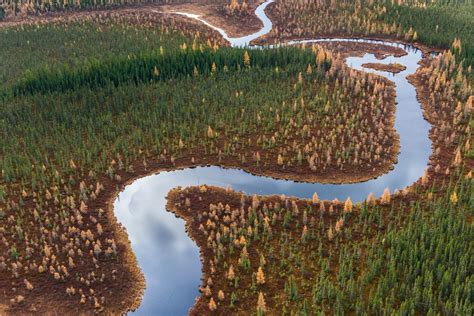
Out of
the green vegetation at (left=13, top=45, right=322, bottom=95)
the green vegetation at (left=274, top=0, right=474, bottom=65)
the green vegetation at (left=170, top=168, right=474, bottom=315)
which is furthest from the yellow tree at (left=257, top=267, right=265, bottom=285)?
the green vegetation at (left=274, top=0, right=474, bottom=65)

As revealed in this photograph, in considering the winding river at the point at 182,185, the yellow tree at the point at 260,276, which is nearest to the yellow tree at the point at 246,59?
the winding river at the point at 182,185

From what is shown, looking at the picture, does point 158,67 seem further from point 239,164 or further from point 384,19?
point 384,19

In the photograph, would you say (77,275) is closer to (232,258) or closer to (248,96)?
(232,258)

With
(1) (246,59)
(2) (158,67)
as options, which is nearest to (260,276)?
(2) (158,67)

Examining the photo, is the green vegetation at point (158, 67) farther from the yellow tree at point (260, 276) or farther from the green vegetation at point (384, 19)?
the yellow tree at point (260, 276)

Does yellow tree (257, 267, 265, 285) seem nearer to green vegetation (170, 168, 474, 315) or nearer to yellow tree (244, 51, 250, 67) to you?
→ green vegetation (170, 168, 474, 315)

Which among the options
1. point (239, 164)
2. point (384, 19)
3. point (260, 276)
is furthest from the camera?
point (384, 19)

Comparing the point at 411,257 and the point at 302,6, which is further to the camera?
the point at 302,6

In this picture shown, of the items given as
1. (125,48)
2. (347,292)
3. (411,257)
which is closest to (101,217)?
(347,292)
